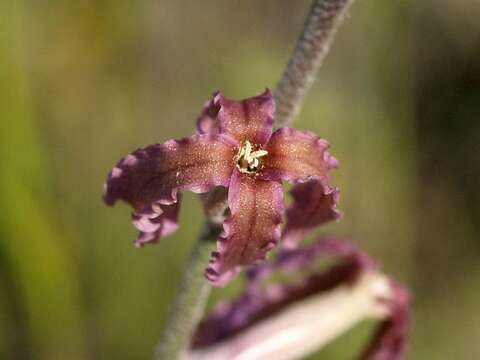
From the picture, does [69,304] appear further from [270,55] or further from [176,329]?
[270,55]

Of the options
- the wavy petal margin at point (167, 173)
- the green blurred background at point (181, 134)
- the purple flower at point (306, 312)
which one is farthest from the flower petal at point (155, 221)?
the green blurred background at point (181, 134)

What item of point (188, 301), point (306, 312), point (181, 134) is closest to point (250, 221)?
point (188, 301)

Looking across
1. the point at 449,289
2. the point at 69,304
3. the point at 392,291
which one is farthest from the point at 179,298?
the point at 449,289

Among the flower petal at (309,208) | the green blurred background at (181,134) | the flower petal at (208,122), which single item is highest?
the green blurred background at (181,134)

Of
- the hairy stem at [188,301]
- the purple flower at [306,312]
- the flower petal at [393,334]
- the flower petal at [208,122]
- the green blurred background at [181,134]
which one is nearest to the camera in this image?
the flower petal at [208,122]

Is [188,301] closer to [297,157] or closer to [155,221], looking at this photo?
[155,221]

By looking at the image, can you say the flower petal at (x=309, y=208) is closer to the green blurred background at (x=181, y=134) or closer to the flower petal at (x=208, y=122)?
the flower petal at (x=208, y=122)

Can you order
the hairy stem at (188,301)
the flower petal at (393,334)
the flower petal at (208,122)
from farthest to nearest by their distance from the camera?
1. the flower petal at (393,334)
2. the hairy stem at (188,301)
3. the flower petal at (208,122)
